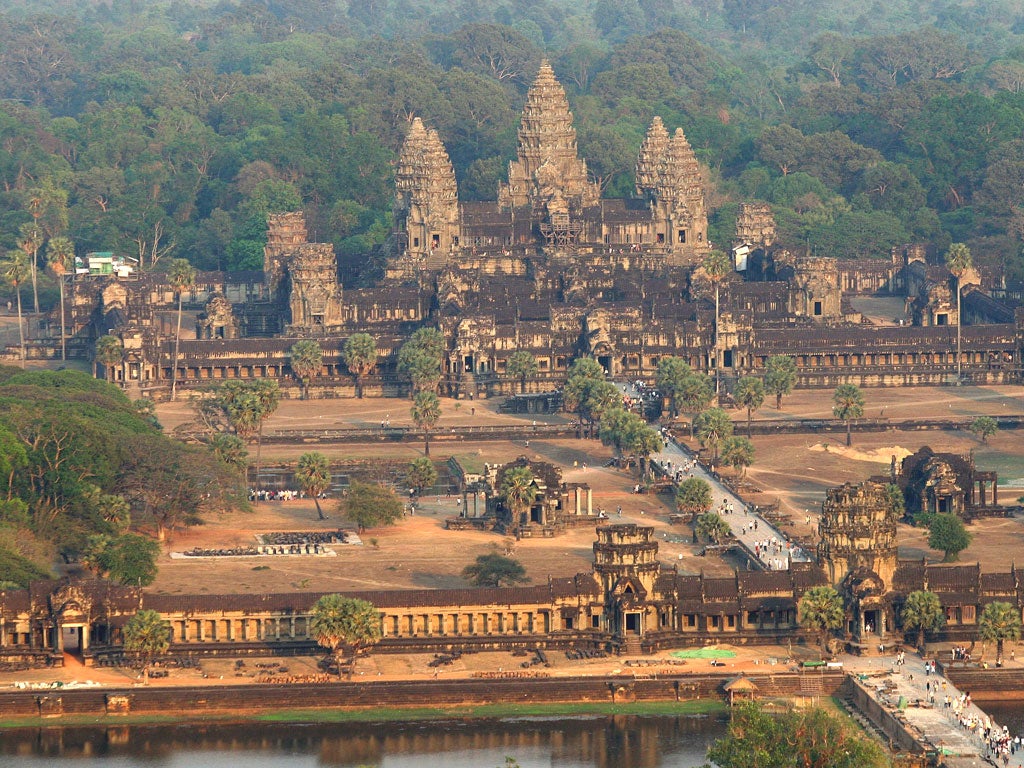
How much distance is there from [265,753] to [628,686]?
18003 millimetres

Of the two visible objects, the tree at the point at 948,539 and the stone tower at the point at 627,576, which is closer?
the stone tower at the point at 627,576

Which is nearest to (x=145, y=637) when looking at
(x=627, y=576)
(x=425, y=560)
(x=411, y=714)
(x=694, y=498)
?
(x=411, y=714)

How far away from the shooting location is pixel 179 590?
164 meters

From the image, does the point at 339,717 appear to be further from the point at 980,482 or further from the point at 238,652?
the point at 980,482

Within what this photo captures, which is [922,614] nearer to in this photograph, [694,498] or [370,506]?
[694,498]

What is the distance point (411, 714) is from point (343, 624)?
6235 mm

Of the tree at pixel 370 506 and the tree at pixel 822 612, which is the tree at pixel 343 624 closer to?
the tree at pixel 822 612

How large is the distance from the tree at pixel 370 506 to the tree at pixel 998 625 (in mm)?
40914

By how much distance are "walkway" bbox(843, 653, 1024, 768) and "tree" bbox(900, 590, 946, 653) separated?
195cm

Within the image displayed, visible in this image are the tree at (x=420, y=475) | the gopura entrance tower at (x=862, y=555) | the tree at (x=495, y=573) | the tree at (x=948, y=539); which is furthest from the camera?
the tree at (x=420, y=475)

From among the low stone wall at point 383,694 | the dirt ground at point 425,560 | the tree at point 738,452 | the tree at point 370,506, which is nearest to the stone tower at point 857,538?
the dirt ground at point 425,560

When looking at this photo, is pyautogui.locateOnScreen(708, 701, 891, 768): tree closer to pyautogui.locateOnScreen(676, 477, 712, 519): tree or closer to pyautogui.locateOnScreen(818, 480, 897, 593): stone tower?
pyautogui.locateOnScreen(818, 480, 897, 593): stone tower

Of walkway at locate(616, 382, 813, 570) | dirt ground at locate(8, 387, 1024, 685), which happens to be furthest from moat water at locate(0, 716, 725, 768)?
walkway at locate(616, 382, 813, 570)

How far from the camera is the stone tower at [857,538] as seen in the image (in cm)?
15900
